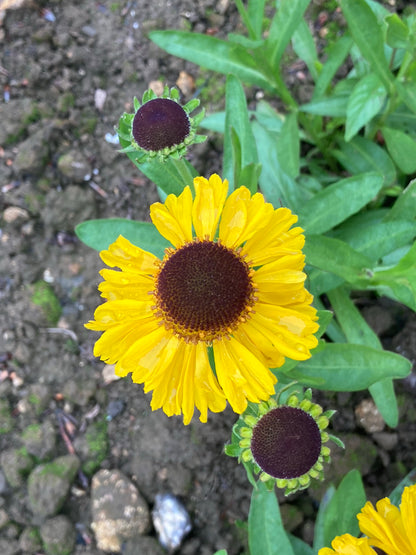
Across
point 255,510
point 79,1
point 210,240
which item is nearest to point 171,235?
point 210,240

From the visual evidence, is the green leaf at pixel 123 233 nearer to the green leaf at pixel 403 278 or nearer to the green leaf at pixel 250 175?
the green leaf at pixel 250 175

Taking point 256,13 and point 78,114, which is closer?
point 256,13

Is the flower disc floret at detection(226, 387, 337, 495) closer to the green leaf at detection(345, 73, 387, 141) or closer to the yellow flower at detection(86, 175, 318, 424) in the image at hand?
the yellow flower at detection(86, 175, 318, 424)

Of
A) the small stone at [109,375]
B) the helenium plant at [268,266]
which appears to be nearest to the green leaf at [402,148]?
the helenium plant at [268,266]

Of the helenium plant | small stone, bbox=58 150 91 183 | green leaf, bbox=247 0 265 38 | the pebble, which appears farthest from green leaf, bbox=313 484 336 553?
small stone, bbox=58 150 91 183

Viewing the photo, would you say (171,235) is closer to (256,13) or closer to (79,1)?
(256,13)
